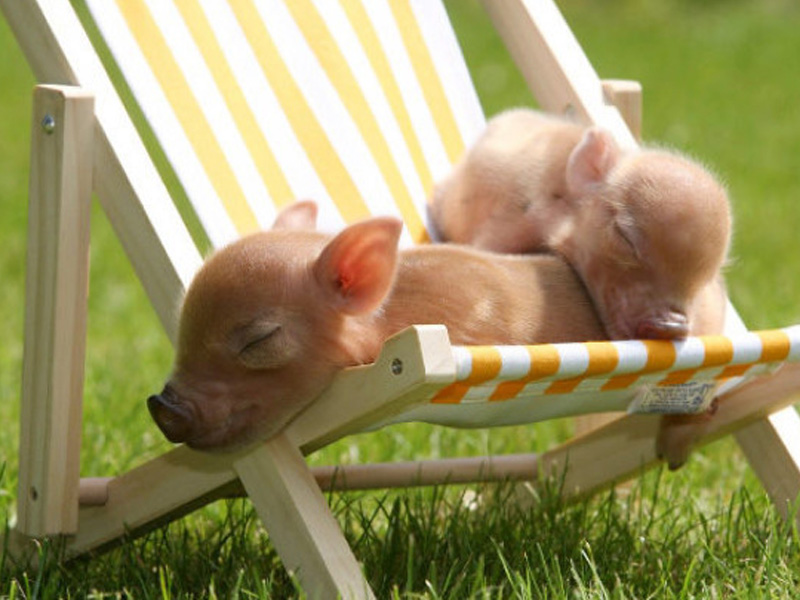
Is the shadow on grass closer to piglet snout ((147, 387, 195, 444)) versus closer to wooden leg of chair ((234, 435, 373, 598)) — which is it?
wooden leg of chair ((234, 435, 373, 598))

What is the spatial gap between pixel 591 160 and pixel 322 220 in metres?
0.52

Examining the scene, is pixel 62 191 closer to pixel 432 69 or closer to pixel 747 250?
pixel 432 69

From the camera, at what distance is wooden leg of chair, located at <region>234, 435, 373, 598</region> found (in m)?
2.04

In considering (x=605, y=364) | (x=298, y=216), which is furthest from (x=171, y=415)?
(x=605, y=364)

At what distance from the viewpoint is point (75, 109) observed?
2.29 m

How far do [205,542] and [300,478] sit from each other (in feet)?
1.59

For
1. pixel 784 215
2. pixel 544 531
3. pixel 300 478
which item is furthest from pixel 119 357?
pixel 784 215

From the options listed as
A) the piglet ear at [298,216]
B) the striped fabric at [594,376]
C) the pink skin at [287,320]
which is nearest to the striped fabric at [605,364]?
the striped fabric at [594,376]

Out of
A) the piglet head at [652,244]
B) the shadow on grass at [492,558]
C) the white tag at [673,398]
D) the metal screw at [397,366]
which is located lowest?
the shadow on grass at [492,558]

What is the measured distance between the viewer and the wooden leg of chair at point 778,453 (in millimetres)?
2576

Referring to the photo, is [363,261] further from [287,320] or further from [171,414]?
[171,414]

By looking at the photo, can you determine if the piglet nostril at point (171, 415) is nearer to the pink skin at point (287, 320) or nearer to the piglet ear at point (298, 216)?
the pink skin at point (287, 320)

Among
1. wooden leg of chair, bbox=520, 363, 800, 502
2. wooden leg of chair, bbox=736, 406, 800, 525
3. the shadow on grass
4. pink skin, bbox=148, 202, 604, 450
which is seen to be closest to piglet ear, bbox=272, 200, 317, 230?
pink skin, bbox=148, 202, 604, 450

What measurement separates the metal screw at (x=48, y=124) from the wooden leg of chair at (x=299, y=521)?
0.58 m
